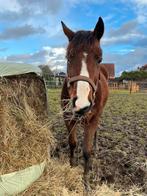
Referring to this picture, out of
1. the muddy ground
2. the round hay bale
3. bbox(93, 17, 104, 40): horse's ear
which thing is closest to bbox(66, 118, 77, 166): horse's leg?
the muddy ground

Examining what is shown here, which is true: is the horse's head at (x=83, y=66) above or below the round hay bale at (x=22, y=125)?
above

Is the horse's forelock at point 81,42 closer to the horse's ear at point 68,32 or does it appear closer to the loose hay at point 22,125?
the horse's ear at point 68,32

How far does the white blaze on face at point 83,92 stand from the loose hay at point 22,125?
76cm

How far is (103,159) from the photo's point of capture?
6.46 m

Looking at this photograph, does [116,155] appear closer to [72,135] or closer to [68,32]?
[72,135]

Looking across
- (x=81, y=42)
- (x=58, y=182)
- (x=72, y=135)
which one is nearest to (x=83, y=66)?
(x=81, y=42)

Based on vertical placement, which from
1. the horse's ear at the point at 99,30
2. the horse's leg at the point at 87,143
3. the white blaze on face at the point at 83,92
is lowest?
the horse's leg at the point at 87,143

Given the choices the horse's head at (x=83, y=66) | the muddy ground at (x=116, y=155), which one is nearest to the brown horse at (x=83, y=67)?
the horse's head at (x=83, y=66)

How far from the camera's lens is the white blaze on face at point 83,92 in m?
4.14

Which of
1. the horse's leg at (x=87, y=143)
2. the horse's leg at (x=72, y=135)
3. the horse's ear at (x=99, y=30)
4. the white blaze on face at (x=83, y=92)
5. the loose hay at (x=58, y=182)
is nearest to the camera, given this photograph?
the white blaze on face at (x=83, y=92)

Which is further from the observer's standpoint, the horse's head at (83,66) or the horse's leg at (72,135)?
the horse's leg at (72,135)

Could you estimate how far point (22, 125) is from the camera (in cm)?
461

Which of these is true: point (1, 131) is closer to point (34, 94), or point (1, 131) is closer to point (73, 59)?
point (34, 94)

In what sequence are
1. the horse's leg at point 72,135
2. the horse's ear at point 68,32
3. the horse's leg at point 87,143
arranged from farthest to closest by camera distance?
the horse's leg at point 72,135
the horse's leg at point 87,143
the horse's ear at point 68,32
